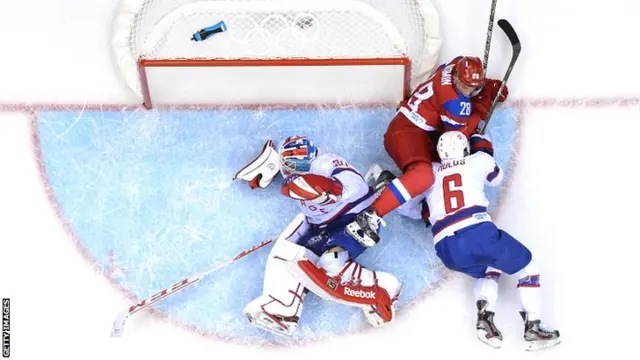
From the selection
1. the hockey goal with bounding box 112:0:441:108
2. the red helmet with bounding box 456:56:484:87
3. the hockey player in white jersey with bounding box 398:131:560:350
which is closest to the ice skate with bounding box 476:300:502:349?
the hockey player in white jersey with bounding box 398:131:560:350

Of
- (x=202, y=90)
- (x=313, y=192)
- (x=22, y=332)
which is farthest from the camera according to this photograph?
(x=202, y=90)

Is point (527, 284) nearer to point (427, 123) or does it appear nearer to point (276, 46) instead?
point (427, 123)

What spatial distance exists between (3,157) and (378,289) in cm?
155

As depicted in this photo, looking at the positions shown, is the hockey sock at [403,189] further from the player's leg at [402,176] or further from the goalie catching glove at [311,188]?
the goalie catching glove at [311,188]

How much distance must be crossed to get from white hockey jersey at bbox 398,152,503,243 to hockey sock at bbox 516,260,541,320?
0.24 metres

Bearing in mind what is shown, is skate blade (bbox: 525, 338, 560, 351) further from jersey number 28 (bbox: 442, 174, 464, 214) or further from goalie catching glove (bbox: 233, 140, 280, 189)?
goalie catching glove (bbox: 233, 140, 280, 189)

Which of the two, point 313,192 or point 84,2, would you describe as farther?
point 84,2

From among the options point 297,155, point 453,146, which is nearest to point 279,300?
point 297,155

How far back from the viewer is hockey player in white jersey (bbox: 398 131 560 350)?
343 centimetres

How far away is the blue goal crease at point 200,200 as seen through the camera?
367cm

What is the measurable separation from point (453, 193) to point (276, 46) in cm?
92

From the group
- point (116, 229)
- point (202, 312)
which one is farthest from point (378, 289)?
point (116, 229)

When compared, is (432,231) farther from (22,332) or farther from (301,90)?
(22,332)

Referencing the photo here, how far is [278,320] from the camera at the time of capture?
3.51 meters
